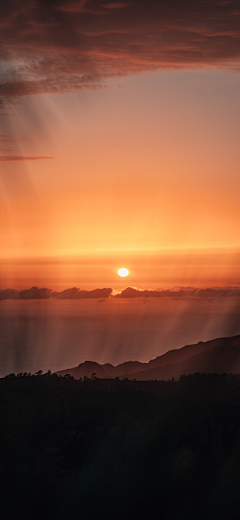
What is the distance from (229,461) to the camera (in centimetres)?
6525

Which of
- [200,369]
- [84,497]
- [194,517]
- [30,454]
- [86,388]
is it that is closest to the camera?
[194,517]

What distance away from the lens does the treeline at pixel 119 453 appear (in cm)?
5938

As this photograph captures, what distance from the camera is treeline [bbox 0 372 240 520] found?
2338 inches

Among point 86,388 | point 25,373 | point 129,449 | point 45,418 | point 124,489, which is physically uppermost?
point 25,373

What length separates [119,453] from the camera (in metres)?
69.8

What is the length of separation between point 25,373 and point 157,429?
42.8 m

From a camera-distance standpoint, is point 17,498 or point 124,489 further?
point 124,489

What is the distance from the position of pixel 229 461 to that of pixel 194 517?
10.7 m

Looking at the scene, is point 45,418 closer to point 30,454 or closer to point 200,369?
point 30,454

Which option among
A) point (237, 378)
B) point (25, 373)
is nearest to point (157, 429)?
point (237, 378)

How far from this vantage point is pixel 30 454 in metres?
68.2

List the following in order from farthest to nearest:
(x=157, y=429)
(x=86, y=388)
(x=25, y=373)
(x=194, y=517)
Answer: (x=25, y=373) < (x=86, y=388) < (x=157, y=429) < (x=194, y=517)

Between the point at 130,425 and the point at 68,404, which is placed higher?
the point at 68,404

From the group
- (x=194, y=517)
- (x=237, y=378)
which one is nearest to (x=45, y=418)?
(x=194, y=517)
